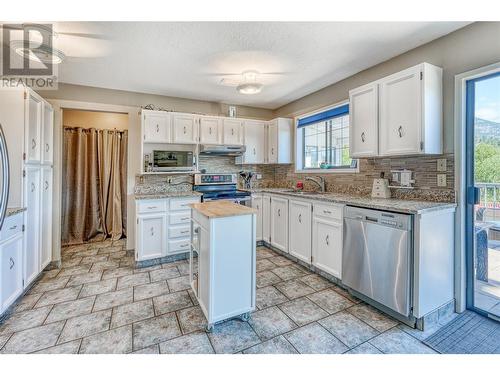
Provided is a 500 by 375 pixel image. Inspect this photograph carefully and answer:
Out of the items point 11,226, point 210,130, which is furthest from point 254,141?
point 11,226

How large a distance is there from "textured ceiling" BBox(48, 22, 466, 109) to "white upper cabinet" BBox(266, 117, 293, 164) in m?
0.85

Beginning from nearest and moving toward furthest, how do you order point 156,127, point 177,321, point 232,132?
1. point 177,321
2. point 156,127
3. point 232,132

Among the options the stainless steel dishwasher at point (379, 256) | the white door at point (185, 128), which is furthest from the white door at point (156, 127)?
the stainless steel dishwasher at point (379, 256)

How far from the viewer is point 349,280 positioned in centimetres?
237

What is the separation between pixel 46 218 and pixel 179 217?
158cm

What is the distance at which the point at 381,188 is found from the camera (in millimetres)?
2596

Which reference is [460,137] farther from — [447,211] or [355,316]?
[355,316]

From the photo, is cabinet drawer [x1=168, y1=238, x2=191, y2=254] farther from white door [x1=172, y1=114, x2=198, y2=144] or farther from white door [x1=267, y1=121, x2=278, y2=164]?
white door [x1=267, y1=121, x2=278, y2=164]

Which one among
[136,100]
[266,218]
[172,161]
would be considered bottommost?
[266,218]

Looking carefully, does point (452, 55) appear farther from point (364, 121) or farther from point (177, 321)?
point (177, 321)

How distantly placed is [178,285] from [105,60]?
2614mm

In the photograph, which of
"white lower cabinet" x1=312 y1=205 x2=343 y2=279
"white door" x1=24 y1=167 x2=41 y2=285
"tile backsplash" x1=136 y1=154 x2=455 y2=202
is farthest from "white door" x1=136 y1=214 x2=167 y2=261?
"white lower cabinet" x1=312 y1=205 x2=343 y2=279

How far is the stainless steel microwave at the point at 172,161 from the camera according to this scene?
3596 mm

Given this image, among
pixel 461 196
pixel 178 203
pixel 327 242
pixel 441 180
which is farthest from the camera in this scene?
pixel 178 203
